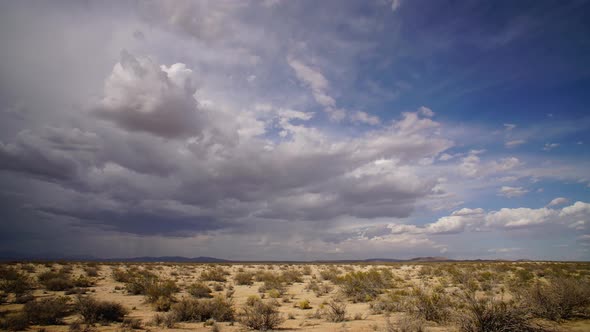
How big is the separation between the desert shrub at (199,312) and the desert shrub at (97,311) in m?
2.33

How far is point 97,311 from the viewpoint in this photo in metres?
11.9

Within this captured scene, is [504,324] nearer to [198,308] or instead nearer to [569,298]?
[569,298]

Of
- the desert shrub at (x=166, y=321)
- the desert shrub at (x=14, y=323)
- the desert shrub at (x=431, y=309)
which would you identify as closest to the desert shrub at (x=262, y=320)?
the desert shrub at (x=166, y=321)

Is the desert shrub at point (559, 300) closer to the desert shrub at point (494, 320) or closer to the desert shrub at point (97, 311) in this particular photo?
the desert shrub at point (494, 320)

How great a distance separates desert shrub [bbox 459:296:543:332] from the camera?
353 inches

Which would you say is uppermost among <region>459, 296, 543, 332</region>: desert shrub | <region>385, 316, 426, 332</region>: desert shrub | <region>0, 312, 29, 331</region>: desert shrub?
<region>459, 296, 543, 332</region>: desert shrub

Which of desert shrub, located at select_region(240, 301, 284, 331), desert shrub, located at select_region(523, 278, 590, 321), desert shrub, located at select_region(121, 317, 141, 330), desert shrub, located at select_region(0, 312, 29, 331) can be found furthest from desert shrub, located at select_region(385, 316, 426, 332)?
desert shrub, located at select_region(0, 312, 29, 331)

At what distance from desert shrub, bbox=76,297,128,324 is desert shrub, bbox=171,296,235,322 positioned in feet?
7.63

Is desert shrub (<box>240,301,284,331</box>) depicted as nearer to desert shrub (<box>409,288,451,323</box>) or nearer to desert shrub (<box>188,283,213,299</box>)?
desert shrub (<box>409,288,451,323</box>)

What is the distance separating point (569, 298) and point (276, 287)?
18123 millimetres

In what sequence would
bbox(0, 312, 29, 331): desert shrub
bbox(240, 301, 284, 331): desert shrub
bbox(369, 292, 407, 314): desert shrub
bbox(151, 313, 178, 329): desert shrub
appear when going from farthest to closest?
bbox(369, 292, 407, 314): desert shrub → bbox(151, 313, 178, 329): desert shrub → bbox(240, 301, 284, 331): desert shrub → bbox(0, 312, 29, 331): desert shrub

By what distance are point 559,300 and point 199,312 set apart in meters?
15.7

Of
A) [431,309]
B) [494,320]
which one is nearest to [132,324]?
[431,309]

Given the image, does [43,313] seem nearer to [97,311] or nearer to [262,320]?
[97,311]
